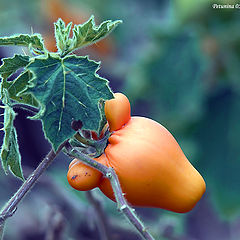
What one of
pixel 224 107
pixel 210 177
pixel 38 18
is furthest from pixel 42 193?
pixel 38 18

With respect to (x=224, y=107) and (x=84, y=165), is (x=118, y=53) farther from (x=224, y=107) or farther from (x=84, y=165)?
(x=84, y=165)

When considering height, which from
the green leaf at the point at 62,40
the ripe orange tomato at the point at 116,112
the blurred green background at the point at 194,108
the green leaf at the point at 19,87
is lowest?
the blurred green background at the point at 194,108

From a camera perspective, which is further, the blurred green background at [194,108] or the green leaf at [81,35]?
the blurred green background at [194,108]

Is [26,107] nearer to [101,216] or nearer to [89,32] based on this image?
[89,32]

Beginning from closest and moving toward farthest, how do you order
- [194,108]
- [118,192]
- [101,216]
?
[118,192] < [101,216] < [194,108]

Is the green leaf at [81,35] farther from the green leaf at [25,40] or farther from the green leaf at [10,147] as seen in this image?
the green leaf at [10,147]

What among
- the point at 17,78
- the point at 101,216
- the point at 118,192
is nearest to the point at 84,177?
the point at 118,192

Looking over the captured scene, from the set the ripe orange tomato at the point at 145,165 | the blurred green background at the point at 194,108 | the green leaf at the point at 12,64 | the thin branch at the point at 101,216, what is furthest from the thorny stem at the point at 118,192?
the blurred green background at the point at 194,108
